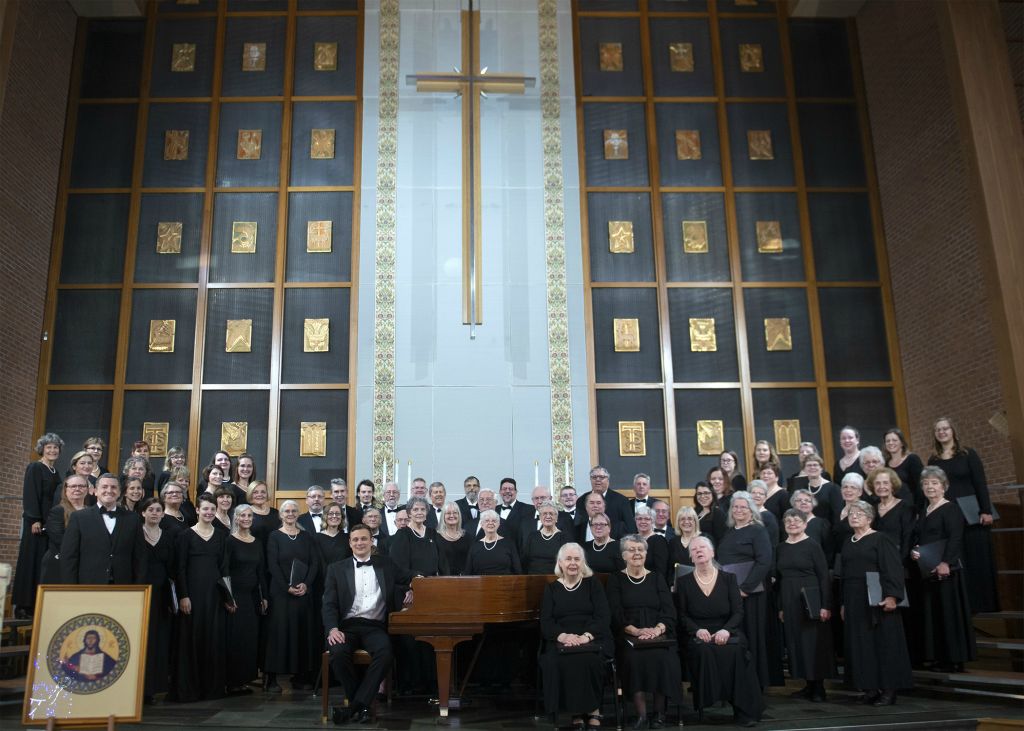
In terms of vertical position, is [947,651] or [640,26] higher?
[640,26]

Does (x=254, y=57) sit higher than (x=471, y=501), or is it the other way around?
(x=254, y=57)

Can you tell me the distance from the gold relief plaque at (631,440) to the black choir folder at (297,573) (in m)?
4.54

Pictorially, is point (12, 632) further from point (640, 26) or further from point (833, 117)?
point (833, 117)

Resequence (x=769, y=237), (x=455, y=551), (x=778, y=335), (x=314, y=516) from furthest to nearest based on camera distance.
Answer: (x=769, y=237), (x=778, y=335), (x=314, y=516), (x=455, y=551)

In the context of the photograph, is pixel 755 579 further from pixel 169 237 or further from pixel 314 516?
pixel 169 237

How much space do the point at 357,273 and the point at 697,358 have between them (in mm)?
4032

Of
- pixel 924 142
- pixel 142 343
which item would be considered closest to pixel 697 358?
pixel 924 142

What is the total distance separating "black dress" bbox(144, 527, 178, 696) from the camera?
A: 643 cm

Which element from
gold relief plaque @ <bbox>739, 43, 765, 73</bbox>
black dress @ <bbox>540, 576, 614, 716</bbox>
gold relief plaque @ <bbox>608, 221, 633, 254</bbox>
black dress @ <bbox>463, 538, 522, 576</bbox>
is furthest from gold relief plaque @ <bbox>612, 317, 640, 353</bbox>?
black dress @ <bbox>540, 576, 614, 716</bbox>

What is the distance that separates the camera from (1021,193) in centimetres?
838

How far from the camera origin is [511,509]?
27.2 feet

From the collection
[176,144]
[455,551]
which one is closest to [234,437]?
[176,144]

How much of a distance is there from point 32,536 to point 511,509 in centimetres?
385

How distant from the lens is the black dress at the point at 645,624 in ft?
18.5
